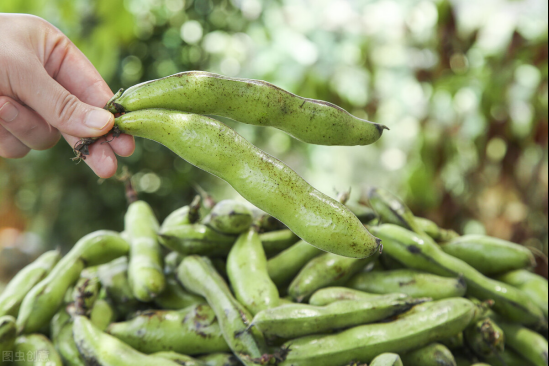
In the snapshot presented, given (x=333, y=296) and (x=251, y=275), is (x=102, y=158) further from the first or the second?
(x=333, y=296)

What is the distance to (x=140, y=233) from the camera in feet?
4.99

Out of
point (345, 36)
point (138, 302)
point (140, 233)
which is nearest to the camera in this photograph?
point (138, 302)

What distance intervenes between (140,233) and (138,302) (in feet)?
0.84

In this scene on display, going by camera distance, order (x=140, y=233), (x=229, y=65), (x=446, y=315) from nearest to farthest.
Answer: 1. (x=446, y=315)
2. (x=140, y=233)
3. (x=229, y=65)

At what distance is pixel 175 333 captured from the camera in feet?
3.98

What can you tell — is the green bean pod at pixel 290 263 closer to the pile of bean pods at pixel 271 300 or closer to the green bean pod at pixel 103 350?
the pile of bean pods at pixel 271 300

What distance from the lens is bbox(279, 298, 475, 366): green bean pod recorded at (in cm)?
106

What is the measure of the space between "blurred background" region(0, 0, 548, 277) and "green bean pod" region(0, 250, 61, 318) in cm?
153

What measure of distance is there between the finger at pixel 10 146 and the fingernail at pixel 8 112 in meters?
0.21

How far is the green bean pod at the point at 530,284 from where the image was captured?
134 centimetres

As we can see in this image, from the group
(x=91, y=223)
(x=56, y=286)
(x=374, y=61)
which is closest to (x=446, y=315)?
(x=56, y=286)

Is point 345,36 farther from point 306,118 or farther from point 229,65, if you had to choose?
point 306,118

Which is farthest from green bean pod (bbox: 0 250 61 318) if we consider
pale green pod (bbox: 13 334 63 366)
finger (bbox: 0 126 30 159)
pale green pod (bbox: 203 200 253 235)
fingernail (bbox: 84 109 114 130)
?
fingernail (bbox: 84 109 114 130)

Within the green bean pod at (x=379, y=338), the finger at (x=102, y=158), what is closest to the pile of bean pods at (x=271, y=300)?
the green bean pod at (x=379, y=338)
